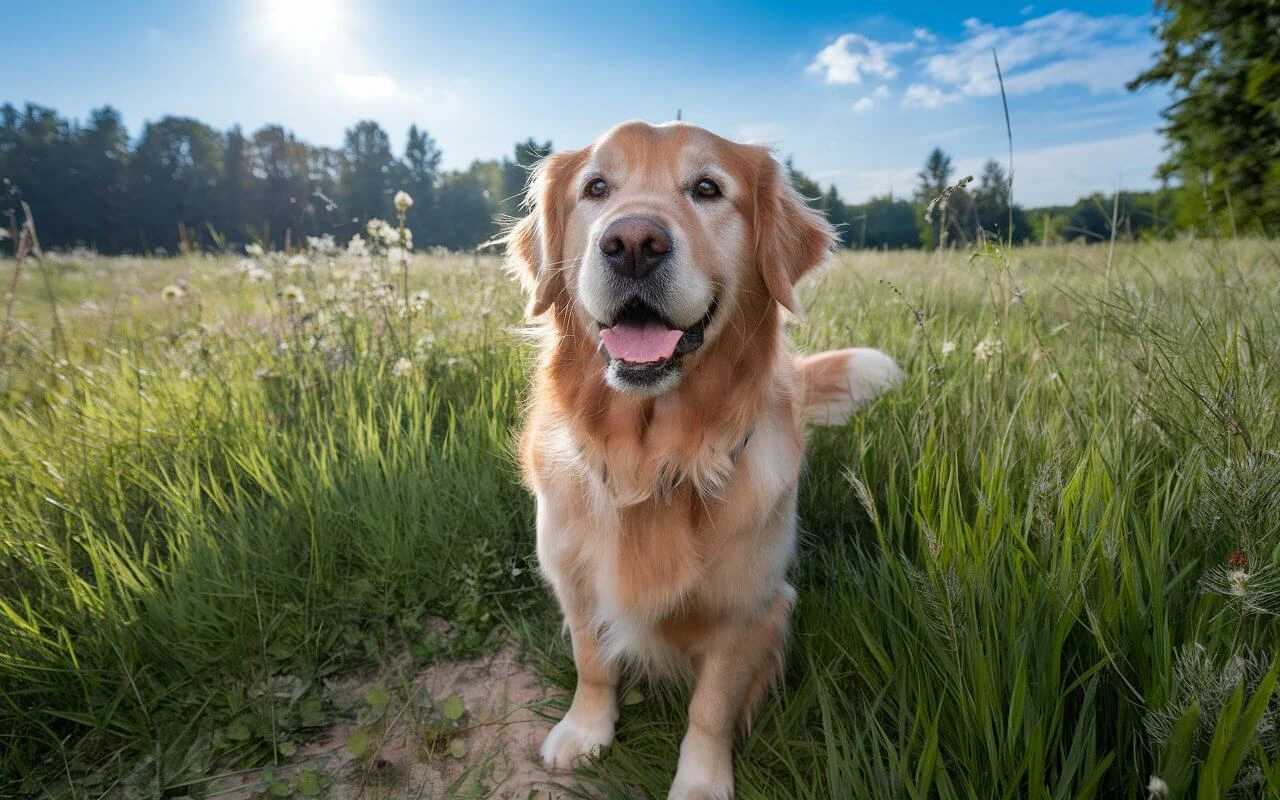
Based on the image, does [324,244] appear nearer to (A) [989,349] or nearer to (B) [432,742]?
(B) [432,742]

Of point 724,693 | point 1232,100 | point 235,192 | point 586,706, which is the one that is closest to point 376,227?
point 586,706

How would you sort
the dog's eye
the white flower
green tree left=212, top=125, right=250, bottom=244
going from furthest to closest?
green tree left=212, top=125, right=250, bottom=244 → the white flower → the dog's eye

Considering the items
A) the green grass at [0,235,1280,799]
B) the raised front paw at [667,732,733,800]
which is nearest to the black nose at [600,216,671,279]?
the green grass at [0,235,1280,799]

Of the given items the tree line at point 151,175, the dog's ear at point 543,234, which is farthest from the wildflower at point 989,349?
the tree line at point 151,175

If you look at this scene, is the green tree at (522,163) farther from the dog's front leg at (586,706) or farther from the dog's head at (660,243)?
the dog's front leg at (586,706)

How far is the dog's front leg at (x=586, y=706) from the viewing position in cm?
187

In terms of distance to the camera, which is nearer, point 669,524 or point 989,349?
point 669,524

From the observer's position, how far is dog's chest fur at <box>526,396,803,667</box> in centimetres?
179

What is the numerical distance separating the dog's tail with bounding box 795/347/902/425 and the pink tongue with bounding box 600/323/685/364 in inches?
45.0

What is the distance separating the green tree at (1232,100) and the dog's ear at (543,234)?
11.4m

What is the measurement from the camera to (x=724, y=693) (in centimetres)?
176

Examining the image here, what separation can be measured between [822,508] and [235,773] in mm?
2006

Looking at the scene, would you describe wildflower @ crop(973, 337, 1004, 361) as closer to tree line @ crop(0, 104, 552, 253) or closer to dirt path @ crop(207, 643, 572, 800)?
dirt path @ crop(207, 643, 572, 800)

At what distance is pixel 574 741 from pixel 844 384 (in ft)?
5.66
